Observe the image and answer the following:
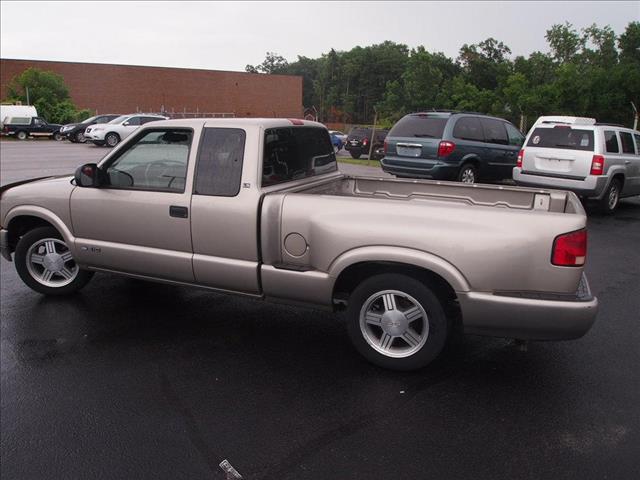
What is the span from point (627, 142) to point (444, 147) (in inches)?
143

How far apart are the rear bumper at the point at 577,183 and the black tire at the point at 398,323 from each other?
7630mm

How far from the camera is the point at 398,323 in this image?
12.5 feet

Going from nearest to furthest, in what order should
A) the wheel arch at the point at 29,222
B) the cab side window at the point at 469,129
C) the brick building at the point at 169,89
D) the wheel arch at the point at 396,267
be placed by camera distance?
the wheel arch at the point at 396,267, the wheel arch at the point at 29,222, the cab side window at the point at 469,129, the brick building at the point at 169,89

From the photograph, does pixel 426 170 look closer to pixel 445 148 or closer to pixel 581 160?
pixel 445 148

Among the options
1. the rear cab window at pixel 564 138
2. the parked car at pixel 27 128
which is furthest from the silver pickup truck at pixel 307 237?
the parked car at pixel 27 128

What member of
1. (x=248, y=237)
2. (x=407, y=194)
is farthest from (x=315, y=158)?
(x=248, y=237)

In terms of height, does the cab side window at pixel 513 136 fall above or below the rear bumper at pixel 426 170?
above

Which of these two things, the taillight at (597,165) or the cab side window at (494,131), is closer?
the taillight at (597,165)

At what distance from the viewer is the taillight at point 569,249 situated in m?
3.31

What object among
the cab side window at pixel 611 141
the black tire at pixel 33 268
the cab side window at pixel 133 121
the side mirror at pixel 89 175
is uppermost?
the cab side window at pixel 611 141

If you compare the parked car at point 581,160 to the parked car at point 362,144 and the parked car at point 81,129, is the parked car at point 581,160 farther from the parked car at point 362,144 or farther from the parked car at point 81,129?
the parked car at point 81,129

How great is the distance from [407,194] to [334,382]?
2295mm

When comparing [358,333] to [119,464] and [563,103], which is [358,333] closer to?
[119,464]

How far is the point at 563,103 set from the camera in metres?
26.8
